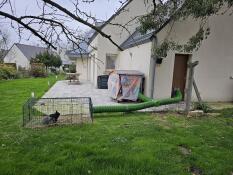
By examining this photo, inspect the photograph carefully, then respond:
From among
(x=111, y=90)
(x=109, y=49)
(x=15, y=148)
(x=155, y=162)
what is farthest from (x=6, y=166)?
(x=109, y=49)

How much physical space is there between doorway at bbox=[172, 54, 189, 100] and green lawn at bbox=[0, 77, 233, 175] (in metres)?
4.56

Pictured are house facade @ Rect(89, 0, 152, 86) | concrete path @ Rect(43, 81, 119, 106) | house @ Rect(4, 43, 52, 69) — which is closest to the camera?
concrete path @ Rect(43, 81, 119, 106)

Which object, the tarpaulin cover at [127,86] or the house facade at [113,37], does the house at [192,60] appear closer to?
the tarpaulin cover at [127,86]

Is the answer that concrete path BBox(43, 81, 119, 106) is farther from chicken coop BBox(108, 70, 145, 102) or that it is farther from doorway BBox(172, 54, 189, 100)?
doorway BBox(172, 54, 189, 100)

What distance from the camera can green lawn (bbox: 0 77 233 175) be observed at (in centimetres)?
398

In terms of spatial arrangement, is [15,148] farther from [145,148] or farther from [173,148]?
[173,148]

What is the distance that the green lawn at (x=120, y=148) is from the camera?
13.1ft

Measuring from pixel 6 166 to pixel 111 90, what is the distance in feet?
28.6

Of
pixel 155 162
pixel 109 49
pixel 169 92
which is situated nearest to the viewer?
pixel 155 162

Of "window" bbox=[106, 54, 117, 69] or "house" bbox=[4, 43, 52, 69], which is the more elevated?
"house" bbox=[4, 43, 52, 69]

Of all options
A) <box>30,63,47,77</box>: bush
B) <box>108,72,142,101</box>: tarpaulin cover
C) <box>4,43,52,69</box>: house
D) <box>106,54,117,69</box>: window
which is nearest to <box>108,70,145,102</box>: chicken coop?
<box>108,72,142,101</box>: tarpaulin cover

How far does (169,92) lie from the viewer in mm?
11734

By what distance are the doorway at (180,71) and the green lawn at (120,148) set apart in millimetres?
4562

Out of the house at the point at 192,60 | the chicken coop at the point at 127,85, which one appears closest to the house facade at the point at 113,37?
the house at the point at 192,60
